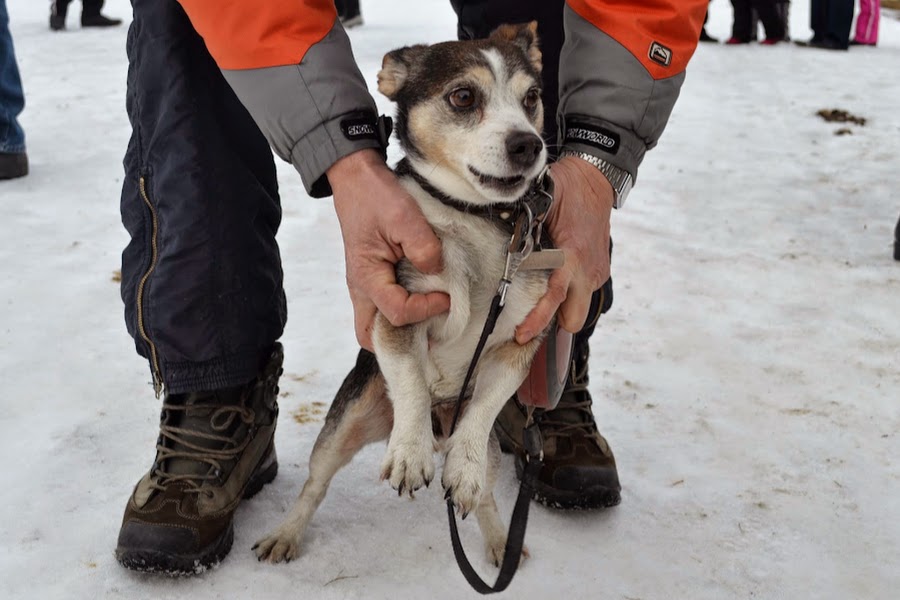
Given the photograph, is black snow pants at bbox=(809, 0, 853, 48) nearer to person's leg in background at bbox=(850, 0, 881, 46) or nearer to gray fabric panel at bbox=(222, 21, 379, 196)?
person's leg in background at bbox=(850, 0, 881, 46)

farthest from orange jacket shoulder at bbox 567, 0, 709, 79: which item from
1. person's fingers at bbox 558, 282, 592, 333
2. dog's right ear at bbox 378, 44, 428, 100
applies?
person's fingers at bbox 558, 282, 592, 333

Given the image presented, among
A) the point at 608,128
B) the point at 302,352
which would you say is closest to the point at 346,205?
the point at 608,128

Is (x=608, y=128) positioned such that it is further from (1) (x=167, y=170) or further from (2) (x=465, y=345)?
(1) (x=167, y=170)

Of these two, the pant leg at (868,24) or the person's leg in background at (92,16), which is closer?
the person's leg in background at (92,16)

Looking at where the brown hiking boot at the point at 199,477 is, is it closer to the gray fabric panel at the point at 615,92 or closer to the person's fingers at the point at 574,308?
the person's fingers at the point at 574,308

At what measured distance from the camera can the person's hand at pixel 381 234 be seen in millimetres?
1962

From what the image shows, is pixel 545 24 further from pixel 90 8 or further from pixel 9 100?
pixel 90 8

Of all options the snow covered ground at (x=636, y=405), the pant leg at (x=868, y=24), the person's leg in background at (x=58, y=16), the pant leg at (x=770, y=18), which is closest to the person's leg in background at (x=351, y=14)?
the person's leg in background at (x=58, y=16)

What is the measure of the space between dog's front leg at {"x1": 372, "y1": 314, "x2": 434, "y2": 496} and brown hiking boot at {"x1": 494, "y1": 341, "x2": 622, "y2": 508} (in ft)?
1.90

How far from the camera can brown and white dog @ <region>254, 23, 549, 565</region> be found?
6.81ft

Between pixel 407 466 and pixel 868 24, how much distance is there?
10842mm

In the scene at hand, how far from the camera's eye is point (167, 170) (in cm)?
231

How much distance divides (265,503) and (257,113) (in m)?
1.11

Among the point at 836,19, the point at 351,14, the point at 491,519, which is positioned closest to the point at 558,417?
the point at 491,519
